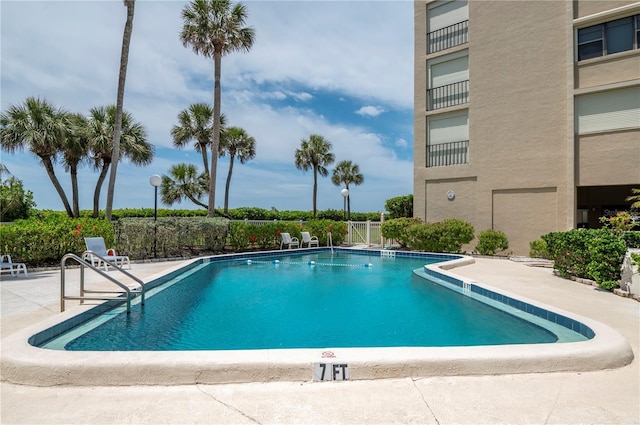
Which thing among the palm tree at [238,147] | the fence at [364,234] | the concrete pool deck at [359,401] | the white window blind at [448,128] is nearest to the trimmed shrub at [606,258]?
the concrete pool deck at [359,401]

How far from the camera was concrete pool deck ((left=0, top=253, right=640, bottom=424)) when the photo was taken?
8.54 feet

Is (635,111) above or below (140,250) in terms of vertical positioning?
above

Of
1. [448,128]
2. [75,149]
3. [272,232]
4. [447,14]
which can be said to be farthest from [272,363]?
[75,149]

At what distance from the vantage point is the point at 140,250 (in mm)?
13148

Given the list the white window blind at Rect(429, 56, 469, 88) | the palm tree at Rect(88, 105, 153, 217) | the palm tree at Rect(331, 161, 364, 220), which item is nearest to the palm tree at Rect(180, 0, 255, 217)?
the palm tree at Rect(88, 105, 153, 217)

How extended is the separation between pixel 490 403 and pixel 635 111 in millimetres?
15051

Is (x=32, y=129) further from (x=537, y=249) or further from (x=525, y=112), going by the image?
(x=537, y=249)

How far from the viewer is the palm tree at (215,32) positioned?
18.3m

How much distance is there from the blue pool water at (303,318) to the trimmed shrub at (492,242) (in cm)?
624

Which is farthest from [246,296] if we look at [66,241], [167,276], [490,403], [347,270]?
[66,241]

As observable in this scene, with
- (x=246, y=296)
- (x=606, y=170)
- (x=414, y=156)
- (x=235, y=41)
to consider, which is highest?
(x=235, y=41)

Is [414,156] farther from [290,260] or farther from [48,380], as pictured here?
[48,380]

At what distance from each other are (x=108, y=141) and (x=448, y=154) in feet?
60.5

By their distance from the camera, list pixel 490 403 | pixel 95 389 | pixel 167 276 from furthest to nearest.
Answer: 1. pixel 167 276
2. pixel 95 389
3. pixel 490 403
